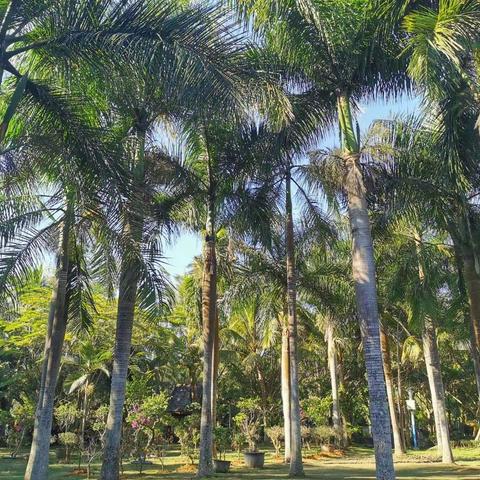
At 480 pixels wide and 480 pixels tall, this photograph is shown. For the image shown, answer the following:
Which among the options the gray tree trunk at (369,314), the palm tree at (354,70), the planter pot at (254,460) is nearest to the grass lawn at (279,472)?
the planter pot at (254,460)

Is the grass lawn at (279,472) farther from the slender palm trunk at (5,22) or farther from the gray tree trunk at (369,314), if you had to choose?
the slender palm trunk at (5,22)

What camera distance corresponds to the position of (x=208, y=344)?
15633mm

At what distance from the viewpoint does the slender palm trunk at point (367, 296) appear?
8.70 meters

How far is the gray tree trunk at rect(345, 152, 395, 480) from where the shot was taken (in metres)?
8.66

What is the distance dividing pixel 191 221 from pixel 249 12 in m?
7.30

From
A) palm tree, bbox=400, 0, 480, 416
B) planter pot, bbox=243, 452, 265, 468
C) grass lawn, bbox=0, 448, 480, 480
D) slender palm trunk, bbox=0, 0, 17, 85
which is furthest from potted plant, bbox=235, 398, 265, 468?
slender palm trunk, bbox=0, 0, 17, 85

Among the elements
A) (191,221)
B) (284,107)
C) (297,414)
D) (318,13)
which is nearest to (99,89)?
(284,107)

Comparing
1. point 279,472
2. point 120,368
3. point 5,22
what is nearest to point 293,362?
point 279,472

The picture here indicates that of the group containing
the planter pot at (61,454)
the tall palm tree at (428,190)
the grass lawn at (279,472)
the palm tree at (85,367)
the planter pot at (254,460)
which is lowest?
the grass lawn at (279,472)

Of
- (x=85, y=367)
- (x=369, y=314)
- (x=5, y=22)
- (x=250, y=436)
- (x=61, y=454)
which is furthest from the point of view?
(x=61, y=454)

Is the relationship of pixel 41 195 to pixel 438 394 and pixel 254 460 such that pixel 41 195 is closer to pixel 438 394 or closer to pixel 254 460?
pixel 254 460

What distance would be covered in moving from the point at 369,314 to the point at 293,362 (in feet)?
23.5

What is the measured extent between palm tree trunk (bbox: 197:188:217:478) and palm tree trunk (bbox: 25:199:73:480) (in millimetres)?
4914

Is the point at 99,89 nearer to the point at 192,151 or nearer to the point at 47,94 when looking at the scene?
the point at 47,94
